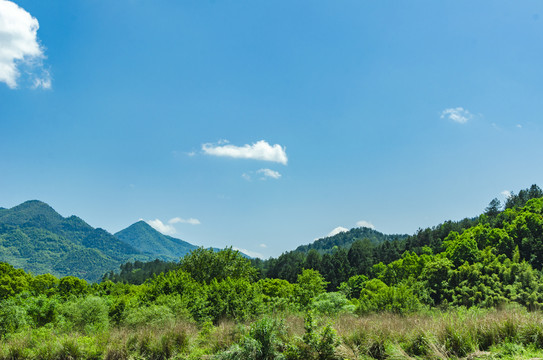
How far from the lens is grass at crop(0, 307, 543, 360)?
8758 millimetres

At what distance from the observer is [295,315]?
13086mm

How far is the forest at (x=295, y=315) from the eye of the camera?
30.5ft

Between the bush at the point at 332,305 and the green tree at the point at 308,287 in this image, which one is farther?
the green tree at the point at 308,287

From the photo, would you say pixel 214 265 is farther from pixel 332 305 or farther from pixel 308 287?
pixel 308 287

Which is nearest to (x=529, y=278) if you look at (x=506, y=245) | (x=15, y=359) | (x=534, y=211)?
(x=506, y=245)

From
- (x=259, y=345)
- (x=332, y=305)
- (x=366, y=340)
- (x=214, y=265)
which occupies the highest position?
(x=214, y=265)

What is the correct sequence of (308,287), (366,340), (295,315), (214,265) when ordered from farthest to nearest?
1. (308,287)
2. (214,265)
3. (295,315)
4. (366,340)

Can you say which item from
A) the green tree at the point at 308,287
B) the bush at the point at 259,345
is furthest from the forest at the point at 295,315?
the green tree at the point at 308,287

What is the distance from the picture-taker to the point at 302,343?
973cm

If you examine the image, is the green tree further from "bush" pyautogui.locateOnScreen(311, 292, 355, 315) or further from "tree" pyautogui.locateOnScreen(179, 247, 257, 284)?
"bush" pyautogui.locateOnScreen(311, 292, 355, 315)

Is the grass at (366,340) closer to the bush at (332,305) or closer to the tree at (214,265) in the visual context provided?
the bush at (332,305)

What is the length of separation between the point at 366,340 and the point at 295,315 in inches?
154

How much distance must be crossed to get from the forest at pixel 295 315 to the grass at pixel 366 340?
33 mm

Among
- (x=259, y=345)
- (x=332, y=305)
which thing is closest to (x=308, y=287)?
(x=332, y=305)
